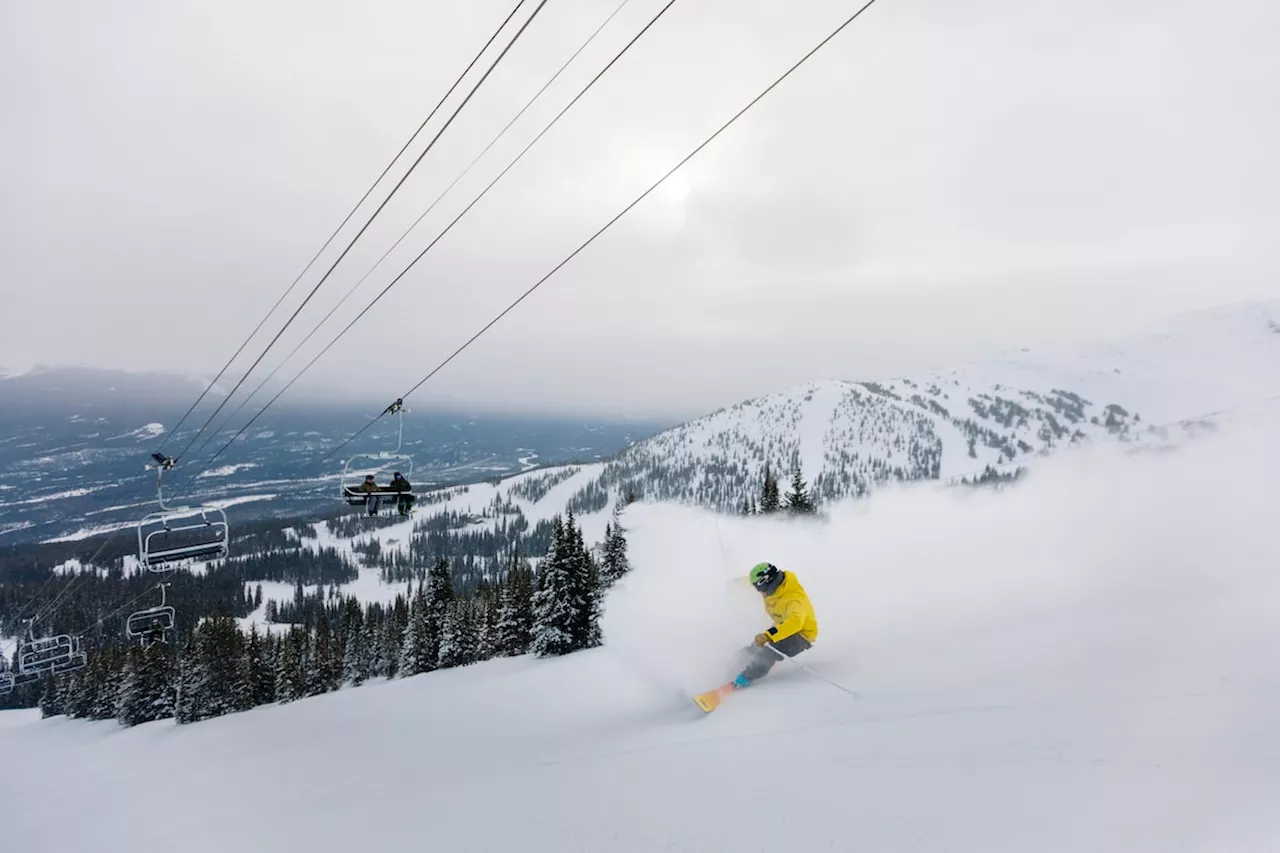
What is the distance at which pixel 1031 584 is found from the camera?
32.4 ft

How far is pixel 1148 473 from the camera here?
48.1 feet

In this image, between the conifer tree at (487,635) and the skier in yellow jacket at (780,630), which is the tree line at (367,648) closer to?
the conifer tree at (487,635)

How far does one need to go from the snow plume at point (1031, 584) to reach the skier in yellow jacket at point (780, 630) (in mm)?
670

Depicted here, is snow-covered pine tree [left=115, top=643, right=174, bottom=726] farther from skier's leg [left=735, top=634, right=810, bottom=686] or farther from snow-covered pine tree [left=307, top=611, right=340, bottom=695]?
skier's leg [left=735, top=634, right=810, bottom=686]

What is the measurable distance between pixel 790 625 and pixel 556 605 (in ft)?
72.1

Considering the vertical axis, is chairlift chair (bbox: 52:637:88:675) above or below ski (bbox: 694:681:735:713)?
below

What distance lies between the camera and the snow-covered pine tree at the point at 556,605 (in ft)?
88.7

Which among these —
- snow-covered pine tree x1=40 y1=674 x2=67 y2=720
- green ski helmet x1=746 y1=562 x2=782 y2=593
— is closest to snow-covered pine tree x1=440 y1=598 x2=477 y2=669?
green ski helmet x1=746 y1=562 x2=782 y2=593

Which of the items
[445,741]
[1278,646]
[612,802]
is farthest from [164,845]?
[1278,646]

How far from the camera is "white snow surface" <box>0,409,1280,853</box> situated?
14.7 feet

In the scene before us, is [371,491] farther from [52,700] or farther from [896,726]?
[52,700]

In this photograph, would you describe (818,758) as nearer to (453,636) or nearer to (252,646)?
(453,636)

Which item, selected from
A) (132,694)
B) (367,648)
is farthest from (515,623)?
(132,694)

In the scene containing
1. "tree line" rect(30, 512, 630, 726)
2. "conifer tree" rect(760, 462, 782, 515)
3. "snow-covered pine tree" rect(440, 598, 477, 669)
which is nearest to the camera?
"tree line" rect(30, 512, 630, 726)
